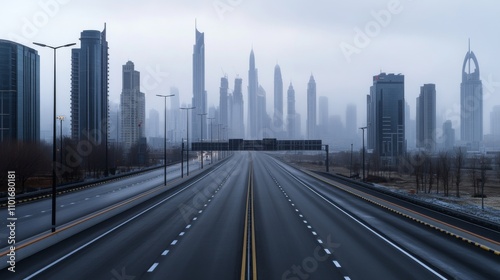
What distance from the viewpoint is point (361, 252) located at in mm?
18672

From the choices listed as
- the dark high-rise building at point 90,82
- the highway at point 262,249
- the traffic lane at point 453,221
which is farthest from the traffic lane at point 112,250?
the dark high-rise building at point 90,82

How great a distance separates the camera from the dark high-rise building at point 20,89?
390 ft

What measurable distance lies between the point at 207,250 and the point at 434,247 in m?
9.56

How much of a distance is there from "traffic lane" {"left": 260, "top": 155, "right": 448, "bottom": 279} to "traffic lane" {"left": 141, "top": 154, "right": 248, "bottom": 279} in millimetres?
4022

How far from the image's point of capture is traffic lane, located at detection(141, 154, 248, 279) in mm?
15078

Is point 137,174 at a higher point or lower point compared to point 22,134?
lower

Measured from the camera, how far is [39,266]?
53.2ft

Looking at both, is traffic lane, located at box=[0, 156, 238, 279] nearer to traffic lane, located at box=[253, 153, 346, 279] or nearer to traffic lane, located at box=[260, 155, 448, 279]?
traffic lane, located at box=[253, 153, 346, 279]

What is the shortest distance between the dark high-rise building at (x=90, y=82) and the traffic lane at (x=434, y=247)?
144m

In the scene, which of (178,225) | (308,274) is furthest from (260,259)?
(178,225)

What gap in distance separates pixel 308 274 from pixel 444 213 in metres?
19.8

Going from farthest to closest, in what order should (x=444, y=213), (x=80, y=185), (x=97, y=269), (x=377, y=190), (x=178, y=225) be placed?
1. (x=80, y=185)
2. (x=377, y=190)
3. (x=444, y=213)
4. (x=178, y=225)
5. (x=97, y=269)

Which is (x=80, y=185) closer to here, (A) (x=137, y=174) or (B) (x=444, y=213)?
(A) (x=137, y=174)

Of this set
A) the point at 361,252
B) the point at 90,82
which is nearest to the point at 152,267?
the point at 361,252
